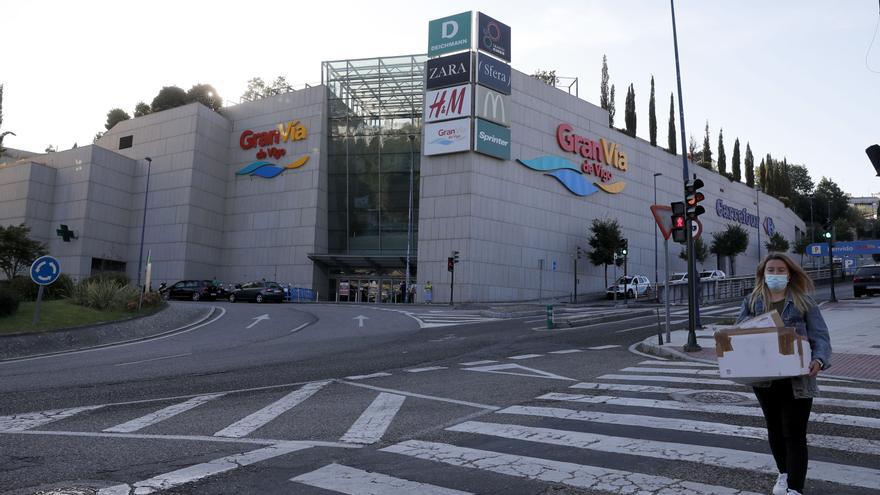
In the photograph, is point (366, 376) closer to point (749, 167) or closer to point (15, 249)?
point (15, 249)

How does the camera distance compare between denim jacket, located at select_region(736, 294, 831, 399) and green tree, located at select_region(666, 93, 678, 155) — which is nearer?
denim jacket, located at select_region(736, 294, 831, 399)

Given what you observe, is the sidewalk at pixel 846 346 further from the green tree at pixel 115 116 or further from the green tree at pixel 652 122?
the green tree at pixel 115 116

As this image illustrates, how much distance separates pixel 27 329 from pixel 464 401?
14085mm

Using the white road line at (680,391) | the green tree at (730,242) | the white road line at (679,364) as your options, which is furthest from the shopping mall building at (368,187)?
the white road line at (680,391)

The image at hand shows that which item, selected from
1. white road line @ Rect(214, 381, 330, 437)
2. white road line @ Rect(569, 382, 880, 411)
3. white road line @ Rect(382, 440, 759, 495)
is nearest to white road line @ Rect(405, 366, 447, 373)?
white road line @ Rect(214, 381, 330, 437)

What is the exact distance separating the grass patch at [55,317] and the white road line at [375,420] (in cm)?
1272

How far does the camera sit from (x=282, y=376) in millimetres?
10750

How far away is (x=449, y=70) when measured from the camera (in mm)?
43781

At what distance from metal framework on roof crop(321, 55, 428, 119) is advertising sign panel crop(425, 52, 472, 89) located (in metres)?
3.10

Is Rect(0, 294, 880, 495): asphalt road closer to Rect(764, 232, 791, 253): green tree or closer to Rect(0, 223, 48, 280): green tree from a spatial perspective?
Rect(0, 223, 48, 280): green tree

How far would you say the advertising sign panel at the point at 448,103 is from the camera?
141ft

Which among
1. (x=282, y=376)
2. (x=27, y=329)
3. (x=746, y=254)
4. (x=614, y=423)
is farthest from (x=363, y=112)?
(x=746, y=254)

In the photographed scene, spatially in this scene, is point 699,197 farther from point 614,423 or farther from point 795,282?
point 795,282

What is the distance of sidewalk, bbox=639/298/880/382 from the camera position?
1059 centimetres
